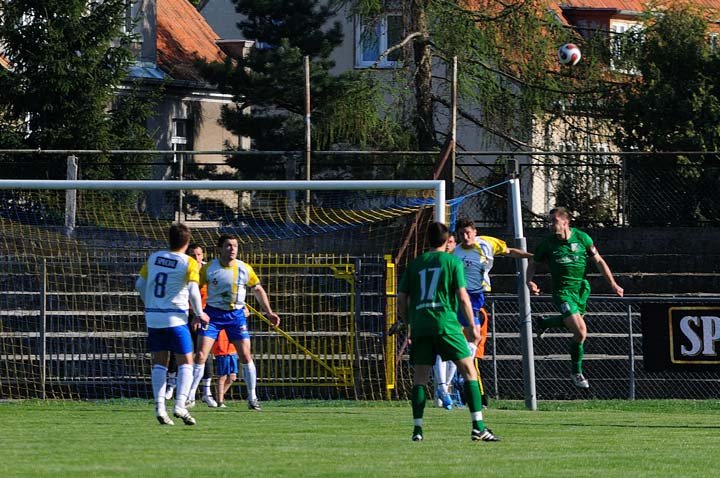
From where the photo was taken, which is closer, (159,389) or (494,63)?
(159,389)

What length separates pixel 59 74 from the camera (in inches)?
1053

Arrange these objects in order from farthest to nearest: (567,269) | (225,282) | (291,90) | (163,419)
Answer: (291,90) → (567,269) → (225,282) → (163,419)

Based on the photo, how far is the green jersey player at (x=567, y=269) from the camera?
15383mm

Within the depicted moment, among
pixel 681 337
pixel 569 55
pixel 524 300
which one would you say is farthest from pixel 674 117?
pixel 524 300

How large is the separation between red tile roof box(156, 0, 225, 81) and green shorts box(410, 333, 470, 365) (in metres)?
25.7

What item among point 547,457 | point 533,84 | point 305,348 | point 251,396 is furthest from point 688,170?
point 547,457

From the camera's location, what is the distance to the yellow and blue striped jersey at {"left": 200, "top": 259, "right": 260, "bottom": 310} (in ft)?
49.6

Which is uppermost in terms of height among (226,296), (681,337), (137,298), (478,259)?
(478,259)

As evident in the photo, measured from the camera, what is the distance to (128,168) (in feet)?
81.9

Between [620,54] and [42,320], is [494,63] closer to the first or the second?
[620,54]

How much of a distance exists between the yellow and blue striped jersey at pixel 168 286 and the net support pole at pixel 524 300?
4.37 metres

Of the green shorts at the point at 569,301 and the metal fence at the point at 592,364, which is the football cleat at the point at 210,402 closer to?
the green shorts at the point at 569,301

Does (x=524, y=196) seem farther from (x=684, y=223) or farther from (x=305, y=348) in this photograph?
(x=305, y=348)

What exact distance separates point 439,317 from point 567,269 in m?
4.52
